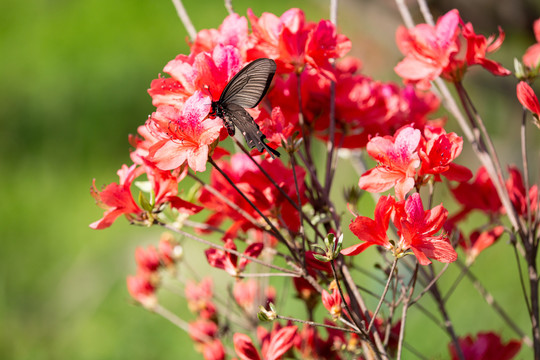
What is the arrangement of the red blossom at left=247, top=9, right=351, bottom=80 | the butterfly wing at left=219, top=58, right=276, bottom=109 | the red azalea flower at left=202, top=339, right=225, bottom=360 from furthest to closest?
the red azalea flower at left=202, top=339, right=225, bottom=360, the red blossom at left=247, top=9, right=351, bottom=80, the butterfly wing at left=219, top=58, right=276, bottom=109

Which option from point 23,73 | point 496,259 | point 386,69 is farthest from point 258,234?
point 23,73

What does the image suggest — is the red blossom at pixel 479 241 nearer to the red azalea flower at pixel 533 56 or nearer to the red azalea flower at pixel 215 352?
the red azalea flower at pixel 533 56

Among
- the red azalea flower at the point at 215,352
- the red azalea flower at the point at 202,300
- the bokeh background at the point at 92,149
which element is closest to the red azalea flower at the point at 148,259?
the red azalea flower at the point at 202,300

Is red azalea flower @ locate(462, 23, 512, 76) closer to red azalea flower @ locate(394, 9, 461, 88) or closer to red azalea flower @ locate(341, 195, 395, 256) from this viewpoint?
red azalea flower @ locate(394, 9, 461, 88)

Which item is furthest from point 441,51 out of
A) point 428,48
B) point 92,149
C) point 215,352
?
point 92,149

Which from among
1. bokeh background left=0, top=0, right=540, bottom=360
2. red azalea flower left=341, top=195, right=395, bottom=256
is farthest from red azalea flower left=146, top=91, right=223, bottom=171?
bokeh background left=0, top=0, right=540, bottom=360

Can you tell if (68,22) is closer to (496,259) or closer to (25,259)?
(25,259)

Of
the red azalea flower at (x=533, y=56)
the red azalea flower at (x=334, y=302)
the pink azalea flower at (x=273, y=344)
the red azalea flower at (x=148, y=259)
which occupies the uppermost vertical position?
the red azalea flower at (x=533, y=56)
